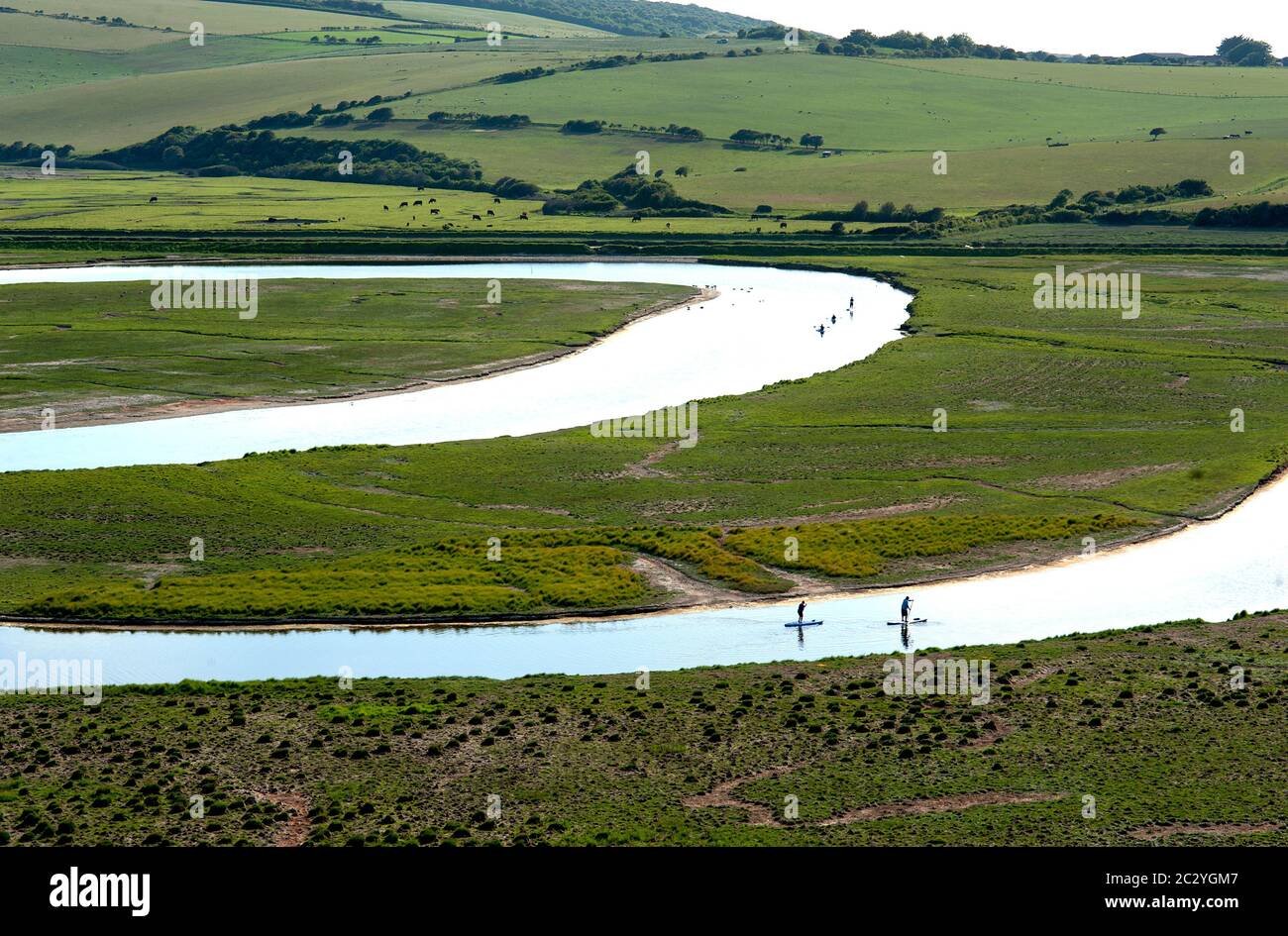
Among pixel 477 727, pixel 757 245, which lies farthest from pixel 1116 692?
pixel 757 245

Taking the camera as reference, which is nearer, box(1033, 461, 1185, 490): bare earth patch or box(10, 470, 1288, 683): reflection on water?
box(10, 470, 1288, 683): reflection on water

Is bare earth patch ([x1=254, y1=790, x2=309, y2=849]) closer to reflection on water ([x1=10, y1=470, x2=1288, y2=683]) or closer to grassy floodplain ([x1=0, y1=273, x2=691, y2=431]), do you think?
reflection on water ([x1=10, y1=470, x2=1288, y2=683])

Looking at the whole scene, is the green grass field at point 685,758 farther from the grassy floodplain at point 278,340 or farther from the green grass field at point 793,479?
the grassy floodplain at point 278,340

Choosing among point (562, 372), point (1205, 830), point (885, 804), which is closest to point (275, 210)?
point (562, 372)

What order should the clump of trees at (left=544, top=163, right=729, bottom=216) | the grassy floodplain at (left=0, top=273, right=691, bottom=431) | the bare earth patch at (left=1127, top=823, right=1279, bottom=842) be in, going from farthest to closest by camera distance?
1. the clump of trees at (left=544, top=163, right=729, bottom=216)
2. the grassy floodplain at (left=0, top=273, right=691, bottom=431)
3. the bare earth patch at (left=1127, top=823, right=1279, bottom=842)

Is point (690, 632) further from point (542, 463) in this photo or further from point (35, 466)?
point (35, 466)

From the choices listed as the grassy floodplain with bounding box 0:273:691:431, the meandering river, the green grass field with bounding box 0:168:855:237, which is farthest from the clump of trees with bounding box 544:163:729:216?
the meandering river
